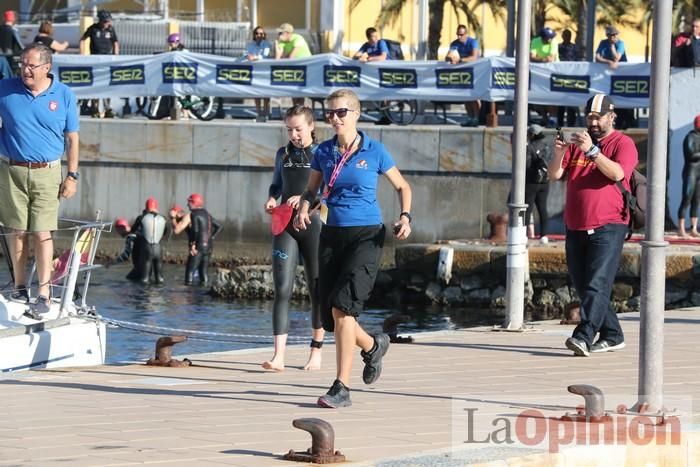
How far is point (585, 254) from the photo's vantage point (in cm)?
1105

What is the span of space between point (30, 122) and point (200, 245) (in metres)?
13.2

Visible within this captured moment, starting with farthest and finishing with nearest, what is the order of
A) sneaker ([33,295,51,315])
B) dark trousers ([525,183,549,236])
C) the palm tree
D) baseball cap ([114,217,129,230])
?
1. the palm tree
2. baseball cap ([114,217,129,230])
3. dark trousers ([525,183,549,236])
4. sneaker ([33,295,51,315])

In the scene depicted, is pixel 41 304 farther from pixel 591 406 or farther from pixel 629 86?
pixel 629 86

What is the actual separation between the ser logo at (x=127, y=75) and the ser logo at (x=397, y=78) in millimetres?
4283

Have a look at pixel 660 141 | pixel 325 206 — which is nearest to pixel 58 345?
pixel 325 206

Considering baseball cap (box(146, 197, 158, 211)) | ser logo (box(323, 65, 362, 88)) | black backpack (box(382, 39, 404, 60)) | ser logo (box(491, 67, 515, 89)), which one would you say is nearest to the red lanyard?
ser logo (box(491, 67, 515, 89))

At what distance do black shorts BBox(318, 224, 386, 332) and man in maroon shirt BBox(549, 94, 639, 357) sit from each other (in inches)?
88.0

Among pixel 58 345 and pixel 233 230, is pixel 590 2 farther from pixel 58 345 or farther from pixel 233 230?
pixel 58 345

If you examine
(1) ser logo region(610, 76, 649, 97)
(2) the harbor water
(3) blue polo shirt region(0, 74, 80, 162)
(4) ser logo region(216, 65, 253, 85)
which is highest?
(4) ser logo region(216, 65, 253, 85)

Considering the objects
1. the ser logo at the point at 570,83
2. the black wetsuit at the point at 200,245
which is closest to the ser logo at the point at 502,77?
the ser logo at the point at 570,83

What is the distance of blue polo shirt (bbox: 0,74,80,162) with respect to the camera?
11188 mm

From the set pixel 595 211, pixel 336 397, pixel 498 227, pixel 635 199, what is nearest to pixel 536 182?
pixel 498 227

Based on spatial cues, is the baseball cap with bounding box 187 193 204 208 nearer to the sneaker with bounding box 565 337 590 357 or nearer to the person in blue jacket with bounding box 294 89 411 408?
the sneaker with bounding box 565 337 590 357

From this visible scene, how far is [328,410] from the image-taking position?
8.70 metres
